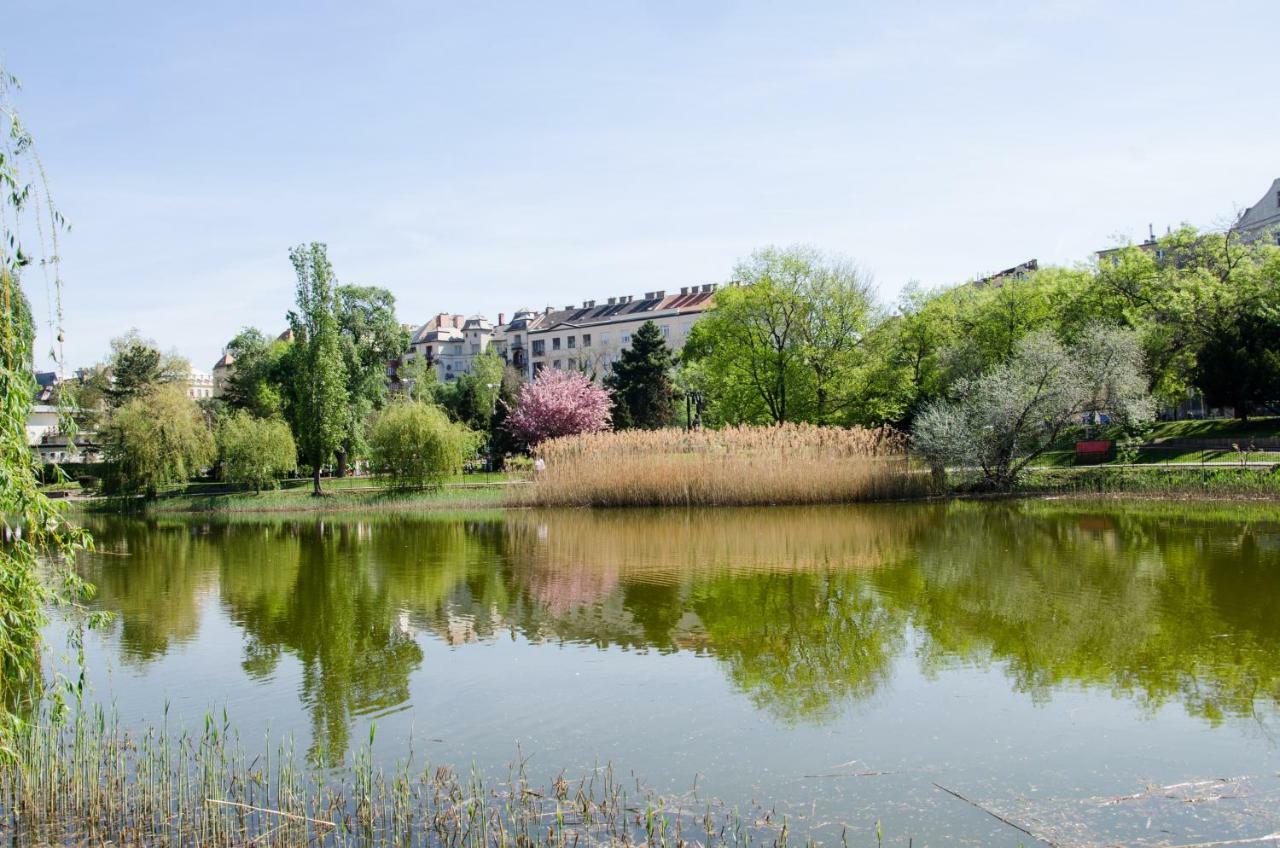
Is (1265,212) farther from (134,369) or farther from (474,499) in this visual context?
(134,369)

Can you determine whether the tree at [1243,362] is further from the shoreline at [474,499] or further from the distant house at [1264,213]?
the distant house at [1264,213]

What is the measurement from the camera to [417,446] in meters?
46.9

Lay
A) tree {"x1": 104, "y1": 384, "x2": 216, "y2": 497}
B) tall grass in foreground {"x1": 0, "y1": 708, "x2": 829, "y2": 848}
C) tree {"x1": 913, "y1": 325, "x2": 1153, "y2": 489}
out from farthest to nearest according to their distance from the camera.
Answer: tree {"x1": 104, "y1": 384, "x2": 216, "y2": 497} < tree {"x1": 913, "y1": 325, "x2": 1153, "y2": 489} < tall grass in foreground {"x1": 0, "y1": 708, "x2": 829, "y2": 848}

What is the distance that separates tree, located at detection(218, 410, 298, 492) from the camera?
1945 inches

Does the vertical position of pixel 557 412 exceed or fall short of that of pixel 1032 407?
it exceeds it

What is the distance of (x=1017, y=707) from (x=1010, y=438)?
94.7ft

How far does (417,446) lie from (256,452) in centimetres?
875

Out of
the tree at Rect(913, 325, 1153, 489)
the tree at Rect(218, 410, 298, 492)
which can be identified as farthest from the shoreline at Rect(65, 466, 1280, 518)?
the tree at Rect(913, 325, 1153, 489)

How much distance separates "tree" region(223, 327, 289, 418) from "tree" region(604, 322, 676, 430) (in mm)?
20739

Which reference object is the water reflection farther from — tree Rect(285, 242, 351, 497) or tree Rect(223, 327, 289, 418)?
tree Rect(223, 327, 289, 418)

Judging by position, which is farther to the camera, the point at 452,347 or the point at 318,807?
the point at 452,347

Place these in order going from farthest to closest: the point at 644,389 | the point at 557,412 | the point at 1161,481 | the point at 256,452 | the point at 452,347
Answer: the point at 452,347, the point at 644,389, the point at 557,412, the point at 256,452, the point at 1161,481

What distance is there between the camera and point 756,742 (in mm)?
9234

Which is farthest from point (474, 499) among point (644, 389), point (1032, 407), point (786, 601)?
point (786, 601)
